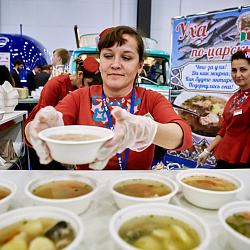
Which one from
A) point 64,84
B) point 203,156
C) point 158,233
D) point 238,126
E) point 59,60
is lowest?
point 203,156

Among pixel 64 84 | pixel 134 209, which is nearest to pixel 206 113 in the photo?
pixel 64 84

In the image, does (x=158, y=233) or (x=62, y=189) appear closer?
(x=158, y=233)

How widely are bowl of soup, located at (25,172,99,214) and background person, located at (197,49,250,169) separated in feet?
6.56

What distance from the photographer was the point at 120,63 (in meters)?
1.67

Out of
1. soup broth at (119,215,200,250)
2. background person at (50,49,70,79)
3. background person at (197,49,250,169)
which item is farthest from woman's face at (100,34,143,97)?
background person at (50,49,70,79)

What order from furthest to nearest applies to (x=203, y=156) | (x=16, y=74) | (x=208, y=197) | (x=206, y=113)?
(x=16, y=74) < (x=206, y=113) < (x=203, y=156) < (x=208, y=197)

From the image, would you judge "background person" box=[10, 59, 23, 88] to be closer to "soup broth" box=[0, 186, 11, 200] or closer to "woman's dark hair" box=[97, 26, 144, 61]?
"woman's dark hair" box=[97, 26, 144, 61]

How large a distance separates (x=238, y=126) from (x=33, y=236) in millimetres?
2439

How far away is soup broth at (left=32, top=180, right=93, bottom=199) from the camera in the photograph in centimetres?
110

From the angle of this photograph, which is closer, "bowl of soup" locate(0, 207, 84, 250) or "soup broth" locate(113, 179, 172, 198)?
"bowl of soup" locate(0, 207, 84, 250)

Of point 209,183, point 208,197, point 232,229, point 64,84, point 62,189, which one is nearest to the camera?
point 232,229

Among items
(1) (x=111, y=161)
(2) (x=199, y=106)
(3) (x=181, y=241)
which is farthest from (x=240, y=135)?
(3) (x=181, y=241)

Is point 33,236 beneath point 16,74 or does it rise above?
beneath

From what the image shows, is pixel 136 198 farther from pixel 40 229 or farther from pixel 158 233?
pixel 40 229
